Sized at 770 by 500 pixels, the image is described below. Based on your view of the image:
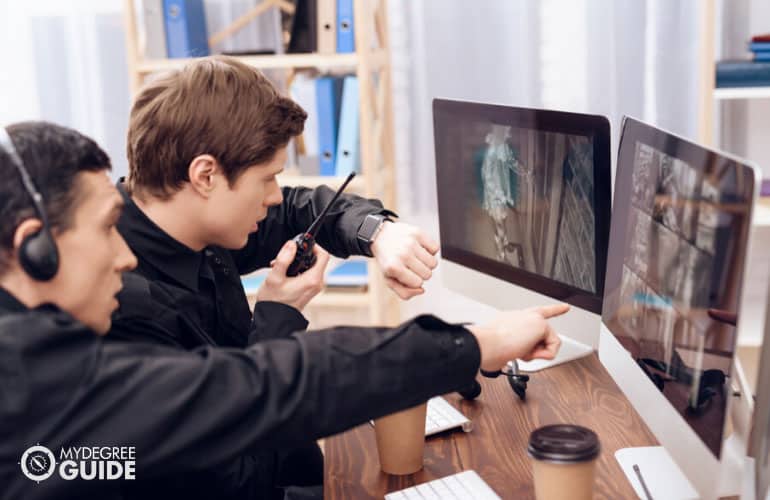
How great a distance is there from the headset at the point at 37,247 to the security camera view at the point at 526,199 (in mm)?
819

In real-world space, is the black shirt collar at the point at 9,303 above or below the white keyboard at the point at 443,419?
above

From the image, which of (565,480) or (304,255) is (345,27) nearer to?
(304,255)

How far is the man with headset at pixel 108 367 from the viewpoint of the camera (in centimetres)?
85

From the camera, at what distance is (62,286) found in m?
0.91

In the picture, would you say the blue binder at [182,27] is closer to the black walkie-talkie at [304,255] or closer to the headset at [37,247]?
the black walkie-talkie at [304,255]

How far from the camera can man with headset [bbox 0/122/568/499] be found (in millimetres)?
849

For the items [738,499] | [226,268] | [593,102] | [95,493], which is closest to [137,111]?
[226,268]

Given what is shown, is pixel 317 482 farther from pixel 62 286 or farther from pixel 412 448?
pixel 62 286

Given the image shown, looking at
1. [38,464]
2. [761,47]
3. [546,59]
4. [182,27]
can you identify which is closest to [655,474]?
[38,464]

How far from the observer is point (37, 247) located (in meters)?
0.87

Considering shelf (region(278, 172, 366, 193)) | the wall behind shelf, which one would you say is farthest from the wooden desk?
the wall behind shelf

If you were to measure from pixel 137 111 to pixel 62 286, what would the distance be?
22.1 inches

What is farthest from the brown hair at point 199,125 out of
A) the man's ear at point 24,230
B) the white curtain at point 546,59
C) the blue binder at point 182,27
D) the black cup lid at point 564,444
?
the white curtain at point 546,59

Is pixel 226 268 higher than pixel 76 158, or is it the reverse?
pixel 76 158
